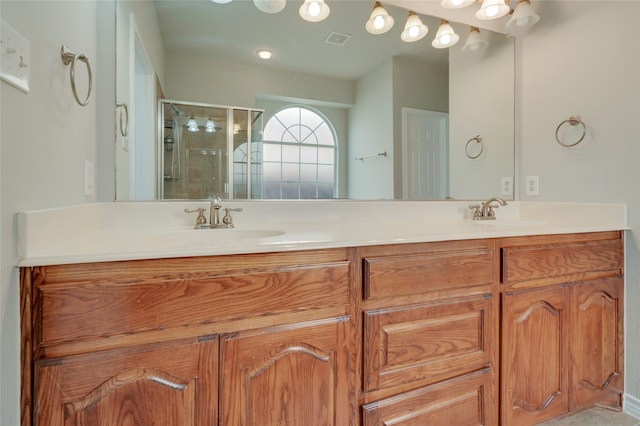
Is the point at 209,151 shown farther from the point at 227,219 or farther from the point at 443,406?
the point at 443,406

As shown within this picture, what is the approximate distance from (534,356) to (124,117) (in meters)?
1.86

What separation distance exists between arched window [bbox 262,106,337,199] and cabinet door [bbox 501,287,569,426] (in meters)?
0.90

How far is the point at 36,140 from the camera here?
0.77m

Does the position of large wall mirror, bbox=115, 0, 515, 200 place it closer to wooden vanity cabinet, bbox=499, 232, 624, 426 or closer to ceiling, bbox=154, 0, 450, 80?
ceiling, bbox=154, 0, 450, 80

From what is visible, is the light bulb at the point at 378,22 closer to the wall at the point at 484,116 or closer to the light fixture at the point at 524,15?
the wall at the point at 484,116

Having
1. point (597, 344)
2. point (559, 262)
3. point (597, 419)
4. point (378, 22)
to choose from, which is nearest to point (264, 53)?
point (378, 22)

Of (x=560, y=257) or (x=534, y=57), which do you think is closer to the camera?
(x=560, y=257)

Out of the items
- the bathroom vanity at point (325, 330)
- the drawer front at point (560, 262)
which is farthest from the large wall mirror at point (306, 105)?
the drawer front at point (560, 262)

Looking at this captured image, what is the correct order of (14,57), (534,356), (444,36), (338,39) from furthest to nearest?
(444,36) → (338,39) → (534,356) → (14,57)

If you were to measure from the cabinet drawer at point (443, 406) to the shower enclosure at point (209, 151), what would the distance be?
0.94 meters

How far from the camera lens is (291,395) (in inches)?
35.4

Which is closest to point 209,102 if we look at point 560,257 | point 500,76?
point 560,257

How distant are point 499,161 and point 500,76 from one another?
52cm

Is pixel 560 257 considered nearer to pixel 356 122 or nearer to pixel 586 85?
pixel 586 85
